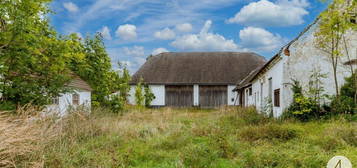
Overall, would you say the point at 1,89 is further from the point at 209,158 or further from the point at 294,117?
the point at 294,117

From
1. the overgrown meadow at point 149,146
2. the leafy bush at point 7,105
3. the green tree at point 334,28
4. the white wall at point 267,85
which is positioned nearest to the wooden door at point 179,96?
the white wall at point 267,85

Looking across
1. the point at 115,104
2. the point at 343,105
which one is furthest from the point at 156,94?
the point at 343,105

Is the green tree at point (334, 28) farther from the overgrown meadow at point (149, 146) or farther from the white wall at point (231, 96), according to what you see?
the white wall at point (231, 96)

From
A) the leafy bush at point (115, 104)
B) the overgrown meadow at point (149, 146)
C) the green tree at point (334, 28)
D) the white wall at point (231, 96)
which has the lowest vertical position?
the overgrown meadow at point (149, 146)

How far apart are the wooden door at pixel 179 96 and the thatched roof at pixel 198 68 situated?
795mm

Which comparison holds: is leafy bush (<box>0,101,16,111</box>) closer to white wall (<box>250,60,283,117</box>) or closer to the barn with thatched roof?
white wall (<box>250,60,283,117</box>)

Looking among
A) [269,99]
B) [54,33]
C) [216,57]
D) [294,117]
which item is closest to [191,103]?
[216,57]

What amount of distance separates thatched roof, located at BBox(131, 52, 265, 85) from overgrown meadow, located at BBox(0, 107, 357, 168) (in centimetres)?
1611

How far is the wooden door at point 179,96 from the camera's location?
24.5m

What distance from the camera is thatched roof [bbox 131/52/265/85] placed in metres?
24.5

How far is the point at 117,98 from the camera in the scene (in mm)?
15266

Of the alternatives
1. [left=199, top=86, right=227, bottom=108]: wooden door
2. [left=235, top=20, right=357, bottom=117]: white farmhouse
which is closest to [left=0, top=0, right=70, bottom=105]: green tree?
[left=235, top=20, right=357, bottom=117]: white farmhouse

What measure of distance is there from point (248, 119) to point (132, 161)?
22.8 feet

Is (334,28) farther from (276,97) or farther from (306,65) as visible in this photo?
(276,97)
